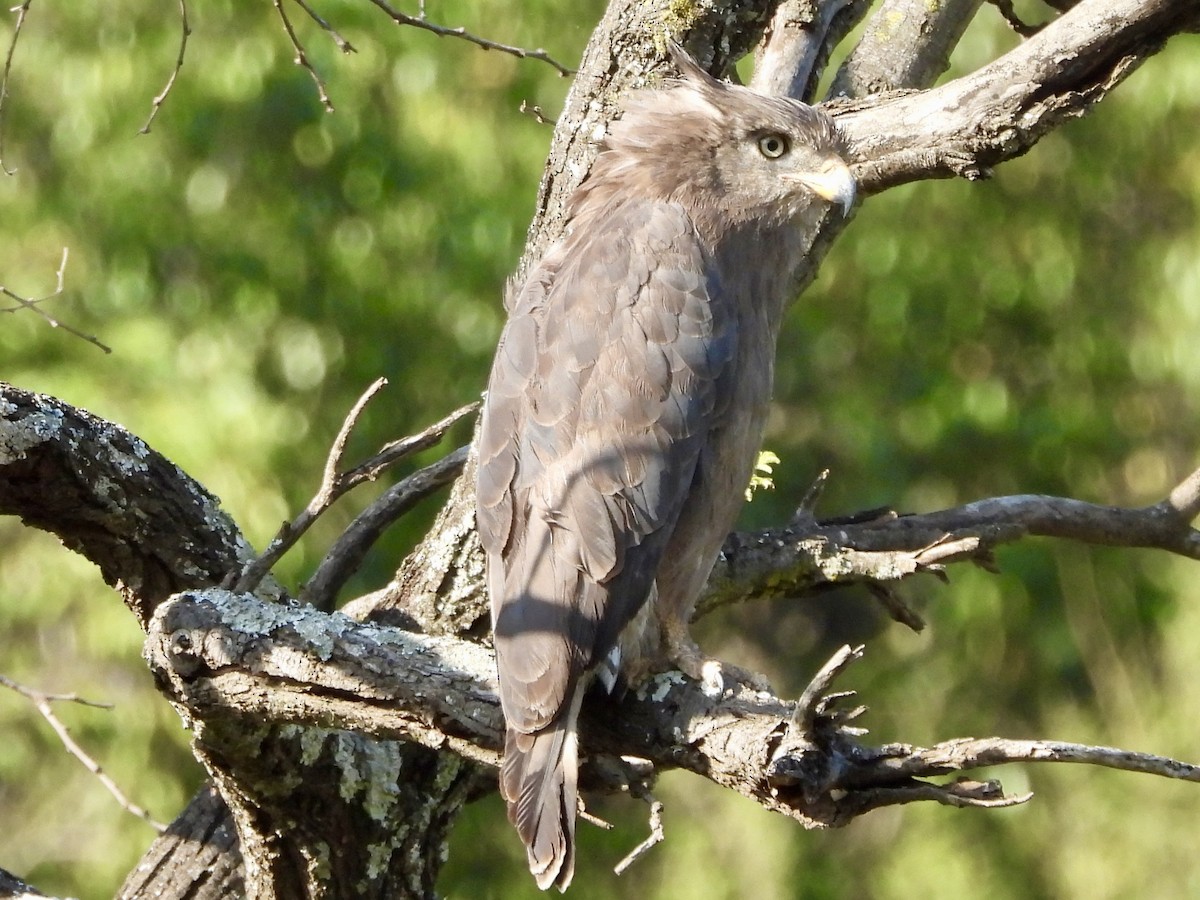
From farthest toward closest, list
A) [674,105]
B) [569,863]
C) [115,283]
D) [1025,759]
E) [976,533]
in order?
[115,283]
[976,533]
[674,105]
[569,863]
[1025,759]

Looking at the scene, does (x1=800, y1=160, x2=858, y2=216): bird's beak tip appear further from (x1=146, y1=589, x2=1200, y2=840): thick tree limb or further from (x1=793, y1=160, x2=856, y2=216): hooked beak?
(x1=146, y1=589, x2=1200, y2=840): thick tree limb

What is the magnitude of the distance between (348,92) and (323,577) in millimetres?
3526

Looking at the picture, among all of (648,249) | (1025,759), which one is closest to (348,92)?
(648,249)

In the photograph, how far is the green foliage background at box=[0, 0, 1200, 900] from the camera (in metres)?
6.72

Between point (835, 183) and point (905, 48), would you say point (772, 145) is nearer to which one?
point (835, 183)

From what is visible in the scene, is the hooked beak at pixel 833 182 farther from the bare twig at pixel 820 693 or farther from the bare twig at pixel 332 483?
the bare twig at pixel 820 693

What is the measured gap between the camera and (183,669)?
3.20 m

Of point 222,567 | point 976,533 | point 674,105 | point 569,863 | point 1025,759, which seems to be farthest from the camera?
point 976,533

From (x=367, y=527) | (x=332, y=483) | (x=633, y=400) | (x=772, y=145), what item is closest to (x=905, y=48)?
(x=772, y=145)

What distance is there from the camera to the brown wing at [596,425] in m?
3.39

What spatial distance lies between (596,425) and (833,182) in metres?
0.95

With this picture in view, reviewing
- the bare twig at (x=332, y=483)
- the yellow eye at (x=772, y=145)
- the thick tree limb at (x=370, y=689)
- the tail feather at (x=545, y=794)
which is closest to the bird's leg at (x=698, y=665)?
the thick tree limb at (x=370, y=689)

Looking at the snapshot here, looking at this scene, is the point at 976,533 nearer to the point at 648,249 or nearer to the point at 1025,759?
the point at 648,249

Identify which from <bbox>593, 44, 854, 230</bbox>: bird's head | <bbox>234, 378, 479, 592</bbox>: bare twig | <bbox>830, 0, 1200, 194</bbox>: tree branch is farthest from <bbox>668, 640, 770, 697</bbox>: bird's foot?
<bbox>830, 0, 1200, 194</bbox>: tree branch
